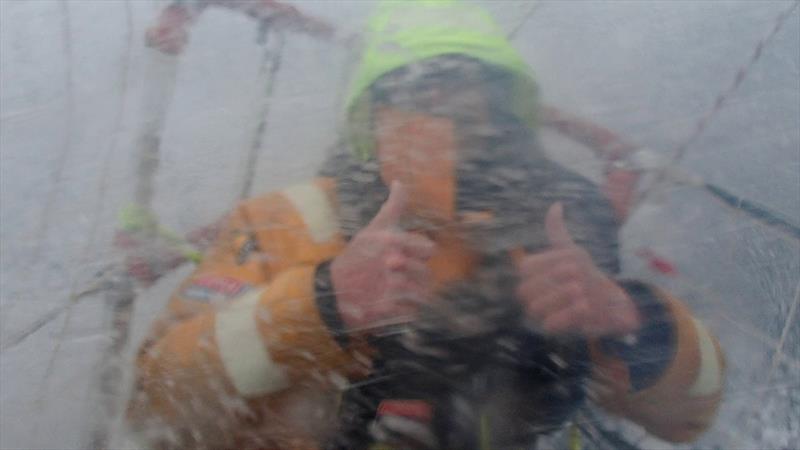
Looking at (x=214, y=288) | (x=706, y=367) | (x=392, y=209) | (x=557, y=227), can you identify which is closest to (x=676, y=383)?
(x=706, y=367)

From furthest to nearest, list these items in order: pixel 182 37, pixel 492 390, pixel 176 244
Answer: pixel 182 37 → pixel 176 244 → pixel 492 390

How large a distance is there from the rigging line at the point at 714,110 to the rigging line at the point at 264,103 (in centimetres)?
34

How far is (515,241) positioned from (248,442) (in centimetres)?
25

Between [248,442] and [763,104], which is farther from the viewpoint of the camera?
[763,104]

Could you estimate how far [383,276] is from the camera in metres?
0.52

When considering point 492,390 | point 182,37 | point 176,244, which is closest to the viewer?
point 492,390

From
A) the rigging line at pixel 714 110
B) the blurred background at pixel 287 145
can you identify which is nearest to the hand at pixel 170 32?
the blurred background at pixel 287 145

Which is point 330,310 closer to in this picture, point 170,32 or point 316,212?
point 316,212

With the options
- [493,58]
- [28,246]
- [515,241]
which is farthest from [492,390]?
[28,246]

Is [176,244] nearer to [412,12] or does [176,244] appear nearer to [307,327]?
[307,327]

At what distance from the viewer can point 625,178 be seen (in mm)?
583

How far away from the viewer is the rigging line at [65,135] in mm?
658

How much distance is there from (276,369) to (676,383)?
0.99 feet

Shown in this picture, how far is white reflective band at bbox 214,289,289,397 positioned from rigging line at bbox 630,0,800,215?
0.98 feet
